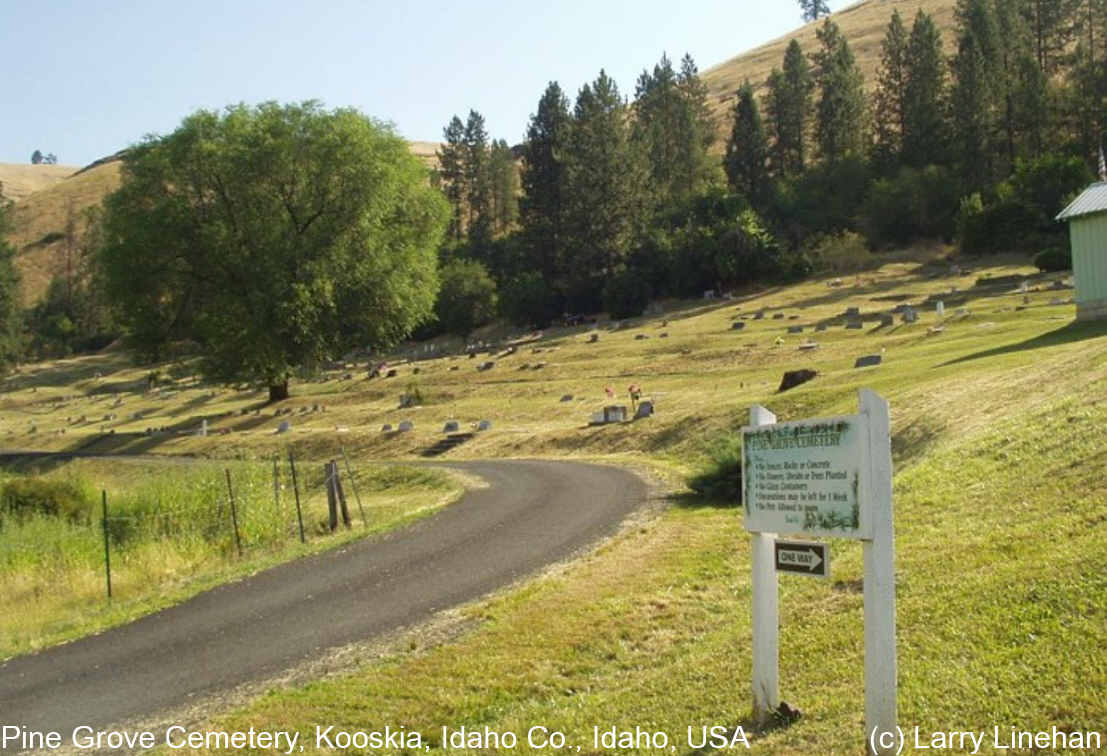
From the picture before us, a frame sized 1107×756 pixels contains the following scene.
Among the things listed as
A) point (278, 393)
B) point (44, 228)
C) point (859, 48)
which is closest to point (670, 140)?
point (278, 393)

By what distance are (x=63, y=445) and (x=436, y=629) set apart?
43161mm

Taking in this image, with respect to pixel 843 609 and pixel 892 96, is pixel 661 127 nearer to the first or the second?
pixel 892 96

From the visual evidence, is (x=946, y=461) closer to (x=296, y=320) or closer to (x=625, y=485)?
(x=625, y=485)

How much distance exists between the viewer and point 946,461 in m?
14.0

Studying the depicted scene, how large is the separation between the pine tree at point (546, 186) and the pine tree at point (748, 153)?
14.6 m

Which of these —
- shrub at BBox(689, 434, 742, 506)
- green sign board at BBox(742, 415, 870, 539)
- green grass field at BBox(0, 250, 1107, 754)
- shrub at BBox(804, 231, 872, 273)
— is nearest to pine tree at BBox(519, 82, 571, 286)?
shrub at BBox(804, 231, 872, 273)

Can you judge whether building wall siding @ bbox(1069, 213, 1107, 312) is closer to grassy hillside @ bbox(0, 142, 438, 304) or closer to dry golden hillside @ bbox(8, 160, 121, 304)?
grassy hillside @ bbox(0, 142, 438, 304)

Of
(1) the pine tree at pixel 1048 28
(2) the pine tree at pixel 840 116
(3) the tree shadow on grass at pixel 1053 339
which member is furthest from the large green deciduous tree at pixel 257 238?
(1) the pine tree at pixel 1048 28

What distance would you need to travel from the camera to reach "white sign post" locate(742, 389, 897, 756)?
5832 mm

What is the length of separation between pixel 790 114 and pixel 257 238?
2422 inches

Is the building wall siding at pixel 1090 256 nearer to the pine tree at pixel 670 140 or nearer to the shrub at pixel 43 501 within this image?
the shrub at pixel 43 501

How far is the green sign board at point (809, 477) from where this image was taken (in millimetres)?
5934

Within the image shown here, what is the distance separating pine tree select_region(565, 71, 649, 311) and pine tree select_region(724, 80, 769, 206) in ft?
32.5

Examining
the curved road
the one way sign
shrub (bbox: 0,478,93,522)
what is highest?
the one way sign
